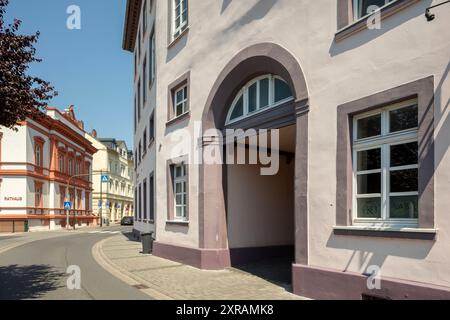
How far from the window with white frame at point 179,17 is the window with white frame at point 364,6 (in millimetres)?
Answer: 7358

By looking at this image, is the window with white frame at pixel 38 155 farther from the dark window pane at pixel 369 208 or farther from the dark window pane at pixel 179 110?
the dark window pane at pixel 369 208

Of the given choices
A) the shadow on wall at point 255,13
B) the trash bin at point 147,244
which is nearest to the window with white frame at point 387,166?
the shadow on wall at point 255,13

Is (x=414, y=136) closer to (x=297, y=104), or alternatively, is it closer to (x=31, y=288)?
(x=297, y=104)

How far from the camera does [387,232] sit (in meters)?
6.46

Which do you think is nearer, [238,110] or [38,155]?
[238,110]

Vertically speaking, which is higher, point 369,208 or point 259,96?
point 259,96

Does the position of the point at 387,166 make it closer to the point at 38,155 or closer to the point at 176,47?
the point at 176,47

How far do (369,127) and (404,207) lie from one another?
1.45 meters

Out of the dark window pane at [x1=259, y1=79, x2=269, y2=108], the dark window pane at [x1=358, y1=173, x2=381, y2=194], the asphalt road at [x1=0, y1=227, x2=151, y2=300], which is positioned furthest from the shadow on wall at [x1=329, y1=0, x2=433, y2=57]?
the asphalt road at [x1=0, y1=227, x2=151, y2=300]

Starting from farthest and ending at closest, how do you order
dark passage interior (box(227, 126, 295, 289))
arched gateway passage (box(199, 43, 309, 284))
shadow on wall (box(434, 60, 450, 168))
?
dark passage interior (box(227, 126, 295, 289)) < arched gateway passage (box(199, 43, 309, 284)) < shadow on wall (box(434, 60, 450, 168))

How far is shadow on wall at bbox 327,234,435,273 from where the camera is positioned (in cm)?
605

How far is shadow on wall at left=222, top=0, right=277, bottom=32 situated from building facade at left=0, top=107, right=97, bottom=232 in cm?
2236

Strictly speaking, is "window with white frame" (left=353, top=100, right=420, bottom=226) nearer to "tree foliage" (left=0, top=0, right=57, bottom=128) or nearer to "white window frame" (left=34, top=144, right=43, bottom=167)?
"tree foliage" (left=0, top=0, right=57, bottom=128)

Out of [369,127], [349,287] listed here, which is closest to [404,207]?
[369,127]
